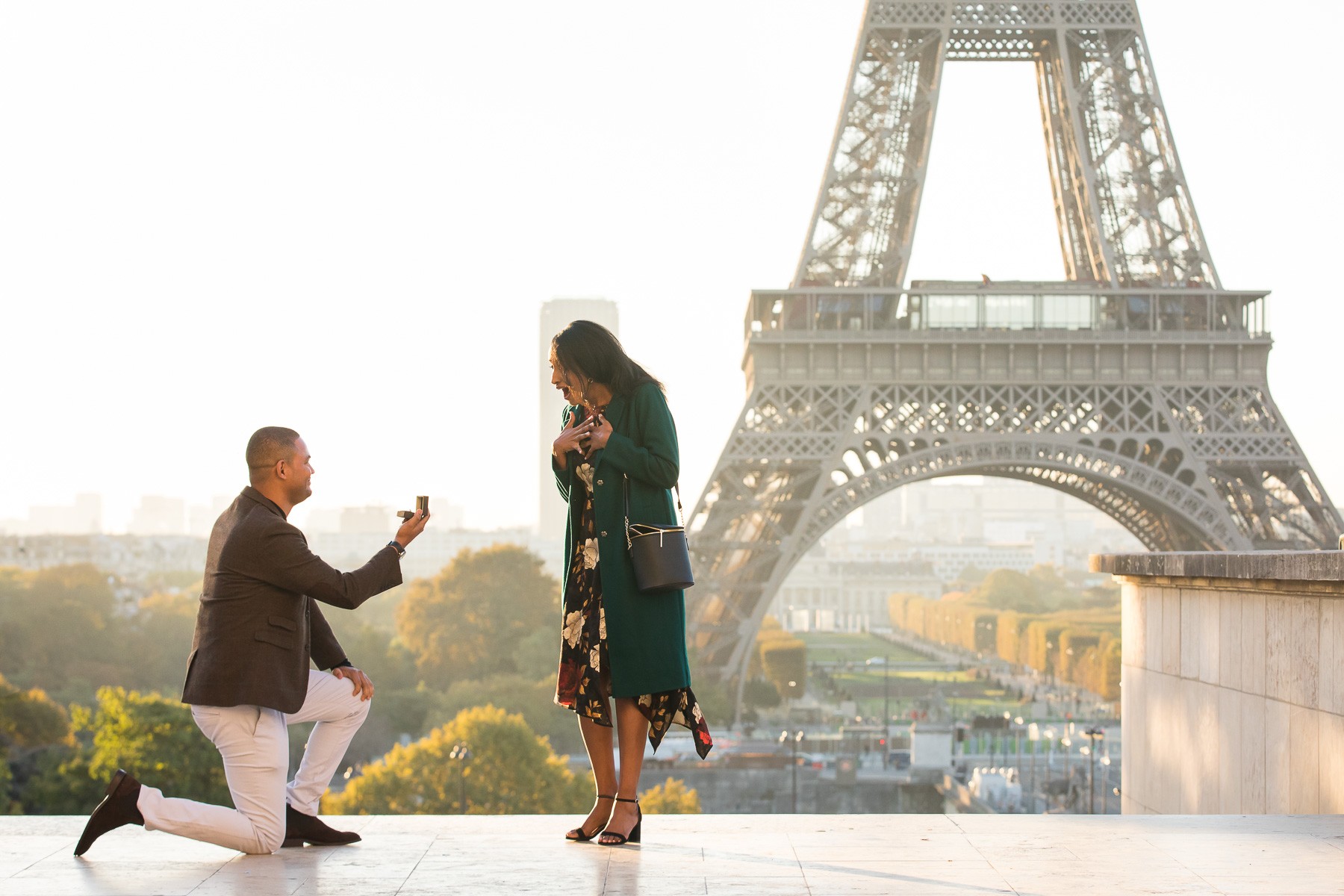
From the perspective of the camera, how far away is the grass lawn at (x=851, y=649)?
8388cm

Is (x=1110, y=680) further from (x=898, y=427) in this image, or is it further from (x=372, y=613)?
(x=372, y=613)

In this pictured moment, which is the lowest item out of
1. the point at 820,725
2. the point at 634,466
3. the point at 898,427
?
the point at 820,725

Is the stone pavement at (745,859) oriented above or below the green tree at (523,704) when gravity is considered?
above

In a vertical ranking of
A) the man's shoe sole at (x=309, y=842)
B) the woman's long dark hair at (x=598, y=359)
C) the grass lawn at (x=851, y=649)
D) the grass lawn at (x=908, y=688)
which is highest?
the woman's long dark hair at (x=598, y=359)

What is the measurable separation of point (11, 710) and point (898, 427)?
18.3m

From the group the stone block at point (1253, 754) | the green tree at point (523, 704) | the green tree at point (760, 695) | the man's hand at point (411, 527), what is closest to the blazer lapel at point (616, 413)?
the man's hand at point (411, 527)

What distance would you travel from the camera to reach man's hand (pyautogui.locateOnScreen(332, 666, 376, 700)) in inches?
193

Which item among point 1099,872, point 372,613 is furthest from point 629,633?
point 372,613

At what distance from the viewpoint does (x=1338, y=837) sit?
4.91 metres

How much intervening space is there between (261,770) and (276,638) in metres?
0.41

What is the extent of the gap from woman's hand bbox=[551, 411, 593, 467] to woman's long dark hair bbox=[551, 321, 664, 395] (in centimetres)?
17

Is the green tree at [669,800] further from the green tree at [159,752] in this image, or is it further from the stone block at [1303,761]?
the stone block at [1303,761]

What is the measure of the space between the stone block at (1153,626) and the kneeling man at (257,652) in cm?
408

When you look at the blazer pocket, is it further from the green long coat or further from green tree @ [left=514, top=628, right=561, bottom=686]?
green tree @ [left=514, top=628, right=561, bottom=686]
